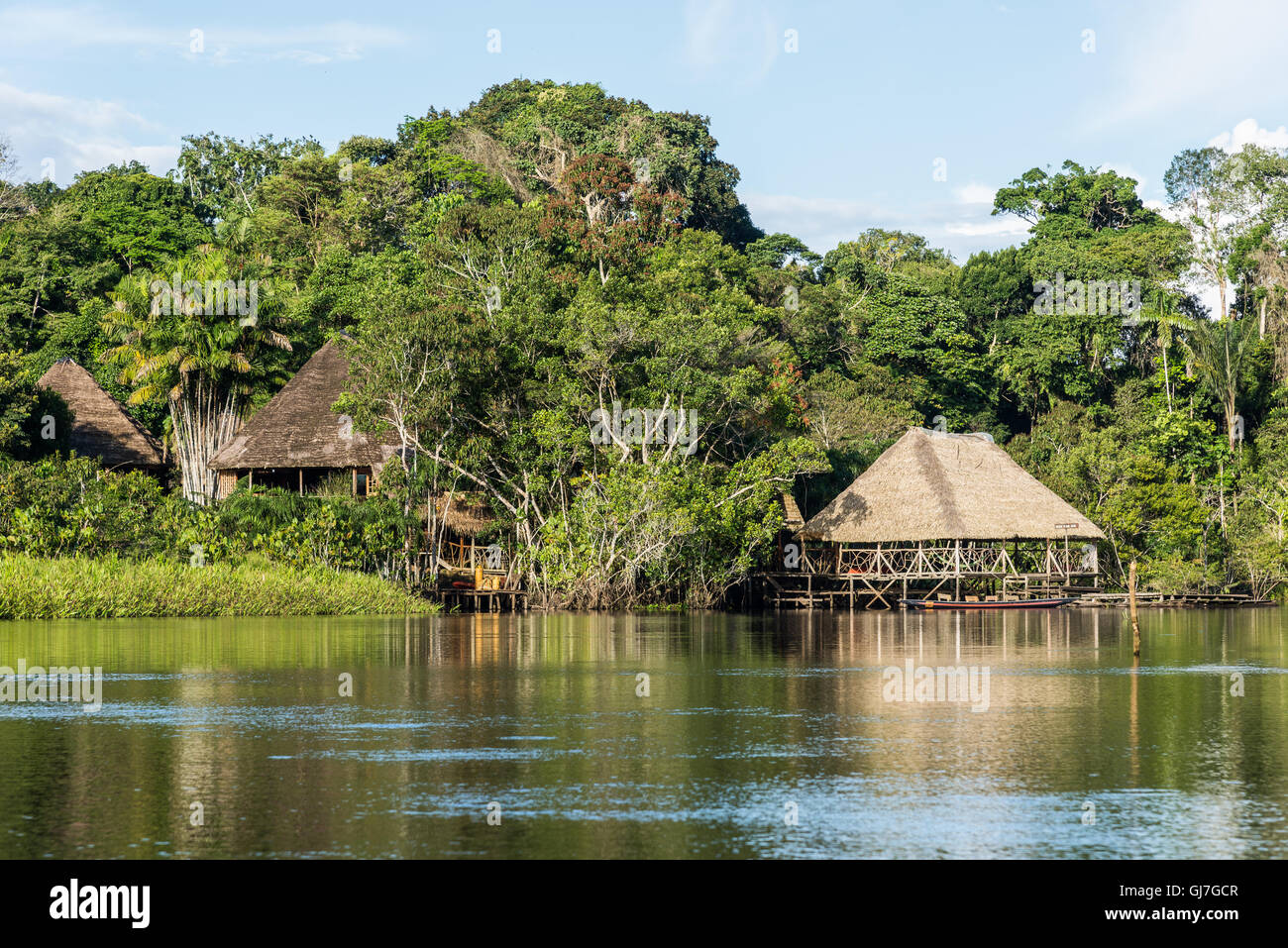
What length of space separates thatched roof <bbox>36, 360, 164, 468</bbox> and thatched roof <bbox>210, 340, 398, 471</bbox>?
4801 mm

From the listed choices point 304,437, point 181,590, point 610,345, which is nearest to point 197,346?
point 304,437

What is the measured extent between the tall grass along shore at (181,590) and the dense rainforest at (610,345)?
5.81ft

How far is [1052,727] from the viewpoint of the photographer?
14781 mm

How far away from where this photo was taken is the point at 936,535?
42.6 metres

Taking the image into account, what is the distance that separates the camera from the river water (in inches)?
382

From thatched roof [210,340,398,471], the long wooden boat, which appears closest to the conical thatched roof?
the long wooden boat

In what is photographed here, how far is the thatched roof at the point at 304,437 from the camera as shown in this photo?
4194 centimetres

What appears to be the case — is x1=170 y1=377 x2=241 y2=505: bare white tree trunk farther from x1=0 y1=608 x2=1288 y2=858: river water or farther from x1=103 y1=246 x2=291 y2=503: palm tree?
x1=0 y1=608 x2=1288 y2=858: river water

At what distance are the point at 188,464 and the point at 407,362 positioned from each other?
12.8m

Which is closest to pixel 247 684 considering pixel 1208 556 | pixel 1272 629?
pixel 1272 629

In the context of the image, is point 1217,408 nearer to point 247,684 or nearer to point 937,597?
point 937,597

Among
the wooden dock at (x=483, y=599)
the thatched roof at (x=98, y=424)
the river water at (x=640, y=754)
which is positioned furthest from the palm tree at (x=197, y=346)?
the river water at (x=640, y=754)
